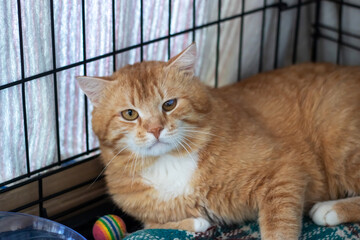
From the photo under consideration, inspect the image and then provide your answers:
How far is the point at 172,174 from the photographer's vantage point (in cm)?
202

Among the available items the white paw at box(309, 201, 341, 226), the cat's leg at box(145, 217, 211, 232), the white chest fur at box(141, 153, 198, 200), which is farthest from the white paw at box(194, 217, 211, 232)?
the white paw at box(309, 201, 341, 226)

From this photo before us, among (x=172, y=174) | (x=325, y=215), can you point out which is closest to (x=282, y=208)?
(x=325, y=215)

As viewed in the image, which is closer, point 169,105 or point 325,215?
point 169,105

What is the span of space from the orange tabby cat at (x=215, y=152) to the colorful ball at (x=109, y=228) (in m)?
0.08

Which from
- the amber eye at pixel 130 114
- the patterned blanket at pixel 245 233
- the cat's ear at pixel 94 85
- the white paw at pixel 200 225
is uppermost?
the cat's ear at pixel 94 85

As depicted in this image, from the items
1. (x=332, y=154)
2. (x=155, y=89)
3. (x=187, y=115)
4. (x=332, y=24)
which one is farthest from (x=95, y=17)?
(x=332, y=24)

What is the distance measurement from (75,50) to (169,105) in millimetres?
475

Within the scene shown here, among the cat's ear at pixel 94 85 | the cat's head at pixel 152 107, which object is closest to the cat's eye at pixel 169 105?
the cat's head at pixel 152 107

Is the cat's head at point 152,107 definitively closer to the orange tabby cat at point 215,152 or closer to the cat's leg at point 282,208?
the orange tabby cat at point 215,152

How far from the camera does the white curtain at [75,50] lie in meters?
→ 2.01

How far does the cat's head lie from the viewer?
1.89 meters

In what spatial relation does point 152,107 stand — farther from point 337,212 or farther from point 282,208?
point 337,212

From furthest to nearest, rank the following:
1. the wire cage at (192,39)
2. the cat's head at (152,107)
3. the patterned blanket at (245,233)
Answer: the wire cage at (192,39), the patterned blanket at (245,233), the cat's head at (152,107)

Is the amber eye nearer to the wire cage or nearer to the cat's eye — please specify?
the cat's eye
